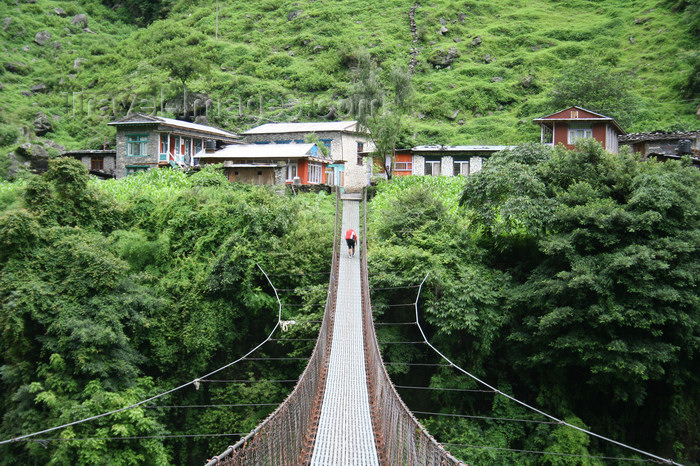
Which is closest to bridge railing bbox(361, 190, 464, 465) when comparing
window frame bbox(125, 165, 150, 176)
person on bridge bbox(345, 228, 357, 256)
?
person on bridge bbox(345, 228, 357, 256)

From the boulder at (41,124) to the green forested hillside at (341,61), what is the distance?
50 centimetres

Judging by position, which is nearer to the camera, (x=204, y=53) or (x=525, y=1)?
Answer: (x=204, y=53)

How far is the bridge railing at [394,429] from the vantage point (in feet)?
21.8

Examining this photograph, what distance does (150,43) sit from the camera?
51.7 metres

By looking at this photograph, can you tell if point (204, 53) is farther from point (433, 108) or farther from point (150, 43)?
point (433, 108)

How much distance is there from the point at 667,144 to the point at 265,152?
60.6ft

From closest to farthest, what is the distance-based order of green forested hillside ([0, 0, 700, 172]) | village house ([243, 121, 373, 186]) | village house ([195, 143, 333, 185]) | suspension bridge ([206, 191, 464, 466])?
suspension bridge ([206, 191, 464, 466]) < village house ([195, 143, 333, 185]) < village house ([243, 121, 373, 186]) < green forested hillside ([0, 0, 700, 172])

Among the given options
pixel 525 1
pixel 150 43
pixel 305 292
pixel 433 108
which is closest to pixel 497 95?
pixel 433 108

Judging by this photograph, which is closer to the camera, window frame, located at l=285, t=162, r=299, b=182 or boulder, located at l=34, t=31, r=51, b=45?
window frame, located at l=285, t=162, r=299, b=182

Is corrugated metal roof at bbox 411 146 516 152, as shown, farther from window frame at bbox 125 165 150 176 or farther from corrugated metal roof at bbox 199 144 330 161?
window frame at bbox 125 165 150 176

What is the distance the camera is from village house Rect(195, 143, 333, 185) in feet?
77.7

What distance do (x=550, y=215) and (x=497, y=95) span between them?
29453mm

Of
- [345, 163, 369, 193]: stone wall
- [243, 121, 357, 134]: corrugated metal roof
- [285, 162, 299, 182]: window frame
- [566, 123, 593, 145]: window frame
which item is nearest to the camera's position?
[566, 123, 593, 145]: window frame

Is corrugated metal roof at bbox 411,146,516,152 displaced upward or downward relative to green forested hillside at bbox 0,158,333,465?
upward
